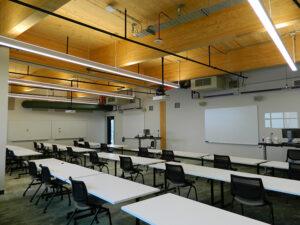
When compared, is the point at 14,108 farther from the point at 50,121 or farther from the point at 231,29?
the point at 231,29

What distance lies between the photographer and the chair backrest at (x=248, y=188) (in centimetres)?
286

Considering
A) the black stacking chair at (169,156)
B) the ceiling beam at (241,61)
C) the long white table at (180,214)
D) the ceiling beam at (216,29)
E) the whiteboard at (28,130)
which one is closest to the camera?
the long white table at (180,214)

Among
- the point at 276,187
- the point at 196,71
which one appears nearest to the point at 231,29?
the point at 276,187

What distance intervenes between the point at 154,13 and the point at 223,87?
203 inches

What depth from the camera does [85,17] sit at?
4.07 m

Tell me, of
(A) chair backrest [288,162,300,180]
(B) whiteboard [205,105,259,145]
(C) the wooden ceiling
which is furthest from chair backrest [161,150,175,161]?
(B) whiteboard [205,105,259,145]

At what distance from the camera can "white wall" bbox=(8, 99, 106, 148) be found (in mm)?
10969

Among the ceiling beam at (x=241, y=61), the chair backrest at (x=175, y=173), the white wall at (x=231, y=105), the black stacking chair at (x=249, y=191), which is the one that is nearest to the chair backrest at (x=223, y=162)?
the chair backrest at (x=175, y=173)

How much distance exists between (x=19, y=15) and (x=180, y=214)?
389 centimetres

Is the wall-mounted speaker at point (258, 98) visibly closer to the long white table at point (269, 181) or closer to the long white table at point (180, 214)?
the long white table at point (269, 181)

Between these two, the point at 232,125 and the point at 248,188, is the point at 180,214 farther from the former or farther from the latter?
the point at 232,125

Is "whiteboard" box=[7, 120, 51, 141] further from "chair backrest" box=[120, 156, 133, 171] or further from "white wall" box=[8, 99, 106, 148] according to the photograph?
"chair backrest" box=[120, 156, 133, 171]

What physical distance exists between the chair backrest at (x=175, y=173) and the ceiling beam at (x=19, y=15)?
131 inches

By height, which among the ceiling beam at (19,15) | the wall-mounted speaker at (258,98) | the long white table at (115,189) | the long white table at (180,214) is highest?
the ceiling beam at (19,15)
